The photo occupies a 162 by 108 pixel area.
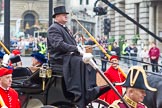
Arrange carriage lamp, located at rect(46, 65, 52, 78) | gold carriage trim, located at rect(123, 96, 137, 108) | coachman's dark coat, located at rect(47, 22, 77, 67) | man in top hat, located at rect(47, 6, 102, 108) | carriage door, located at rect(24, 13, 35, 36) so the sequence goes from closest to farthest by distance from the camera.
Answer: gold carriage trim, located at rect(123, 96, 137, 108) → man in top hat, located at rect(47, 6, 102, 108) → coachman's dark coat, located at rect(47, 22, 77, 67) → carriage lamp, located at rect(46, 65, 52, 78) → carriage door, located at rect(24, 13, 35, 36)

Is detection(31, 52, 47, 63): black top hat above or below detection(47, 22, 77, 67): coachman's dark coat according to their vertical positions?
below

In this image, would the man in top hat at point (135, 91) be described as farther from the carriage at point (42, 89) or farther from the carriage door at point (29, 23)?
the carriage door at point (29, 23)

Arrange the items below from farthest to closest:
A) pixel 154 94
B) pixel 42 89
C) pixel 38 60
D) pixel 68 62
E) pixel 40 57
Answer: pixel 38 60 < pixel 40 57 < pixel 42 89 < pixel 154 94 < pixel 68 62

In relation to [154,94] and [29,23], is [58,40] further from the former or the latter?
[29,23]

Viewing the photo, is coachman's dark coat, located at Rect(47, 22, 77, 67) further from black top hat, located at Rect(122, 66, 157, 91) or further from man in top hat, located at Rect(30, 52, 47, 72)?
black top hat, located at Rect(122, 66, 157, 91)

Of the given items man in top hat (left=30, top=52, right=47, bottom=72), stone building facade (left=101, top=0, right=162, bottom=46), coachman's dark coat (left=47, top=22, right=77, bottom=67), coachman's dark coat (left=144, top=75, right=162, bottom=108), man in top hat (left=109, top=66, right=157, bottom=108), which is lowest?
coachman's dark coat (left=144, top=75, right=162, bottom=108)

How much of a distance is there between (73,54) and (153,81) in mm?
1331

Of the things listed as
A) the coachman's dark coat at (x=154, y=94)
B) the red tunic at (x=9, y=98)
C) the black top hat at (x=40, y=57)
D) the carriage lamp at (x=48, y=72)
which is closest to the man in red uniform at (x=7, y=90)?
the red tunic at (x=9, y=98)

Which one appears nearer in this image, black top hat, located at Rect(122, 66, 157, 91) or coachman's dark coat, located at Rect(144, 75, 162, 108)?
black top hat, located at Rect(122, 66, 157, 91)

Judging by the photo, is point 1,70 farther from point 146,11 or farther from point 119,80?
point 146,11

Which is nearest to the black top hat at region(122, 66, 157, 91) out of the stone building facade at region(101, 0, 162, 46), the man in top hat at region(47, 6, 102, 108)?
the man in top hat at region(47, 6, 102, 108)

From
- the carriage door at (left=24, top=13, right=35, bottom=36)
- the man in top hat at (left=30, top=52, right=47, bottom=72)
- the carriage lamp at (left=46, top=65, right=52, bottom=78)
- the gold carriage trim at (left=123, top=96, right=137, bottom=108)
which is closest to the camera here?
the gold carriage trim at (left=123, top=96, right=137, bottom=108)

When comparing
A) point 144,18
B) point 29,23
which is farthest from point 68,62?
point 29,23

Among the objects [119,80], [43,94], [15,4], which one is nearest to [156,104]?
[43,94]
